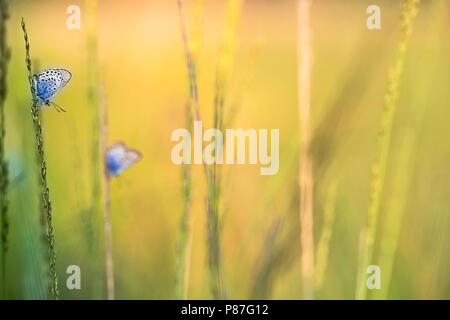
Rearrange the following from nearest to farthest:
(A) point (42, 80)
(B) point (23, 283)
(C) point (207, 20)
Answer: (A) point (42, 80) → (B) point (23, 283) → (C) point (207, 20)

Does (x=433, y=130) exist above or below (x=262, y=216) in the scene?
above

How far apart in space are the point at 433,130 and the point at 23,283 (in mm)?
728

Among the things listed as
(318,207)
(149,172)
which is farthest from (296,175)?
(149,172)

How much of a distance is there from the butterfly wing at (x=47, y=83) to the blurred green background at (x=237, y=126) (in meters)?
0.10

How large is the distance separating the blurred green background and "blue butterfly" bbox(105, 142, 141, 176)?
0.03 m

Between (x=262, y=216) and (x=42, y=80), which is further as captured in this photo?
(x=262, y=216)

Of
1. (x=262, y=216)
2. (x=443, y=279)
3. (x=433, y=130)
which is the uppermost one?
(x=433, y=130)

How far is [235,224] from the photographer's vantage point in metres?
0.93

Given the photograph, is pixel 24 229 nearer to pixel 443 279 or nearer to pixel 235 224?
pixel 235 224

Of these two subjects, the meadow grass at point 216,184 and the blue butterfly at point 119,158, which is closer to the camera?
the meadow grass at point 216,184

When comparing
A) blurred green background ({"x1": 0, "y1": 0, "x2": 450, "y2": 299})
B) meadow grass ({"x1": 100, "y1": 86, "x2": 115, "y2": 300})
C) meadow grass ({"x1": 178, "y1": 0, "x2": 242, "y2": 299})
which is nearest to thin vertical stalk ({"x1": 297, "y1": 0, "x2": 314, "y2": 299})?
blurred green background ({"x1": 0, "y1": 0, "x2": 450, "y2": 299})

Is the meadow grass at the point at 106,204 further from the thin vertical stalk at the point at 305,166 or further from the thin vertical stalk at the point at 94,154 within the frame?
the thin vertical stalk at the point at 305,166

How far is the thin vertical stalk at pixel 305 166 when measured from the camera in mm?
815

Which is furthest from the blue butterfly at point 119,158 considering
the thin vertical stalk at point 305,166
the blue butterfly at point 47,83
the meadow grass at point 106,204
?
the thin vertical stalk at point 305,166
